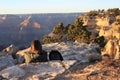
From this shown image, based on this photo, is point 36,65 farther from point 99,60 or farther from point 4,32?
point 4,32

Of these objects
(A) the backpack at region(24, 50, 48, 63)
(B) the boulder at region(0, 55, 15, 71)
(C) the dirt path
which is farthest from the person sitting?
(C) the dirt path

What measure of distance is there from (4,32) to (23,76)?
159 meters

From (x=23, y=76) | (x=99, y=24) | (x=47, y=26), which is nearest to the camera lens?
(x=23, y=76)

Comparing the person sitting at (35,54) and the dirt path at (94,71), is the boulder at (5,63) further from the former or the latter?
the dirt path at (94,71)

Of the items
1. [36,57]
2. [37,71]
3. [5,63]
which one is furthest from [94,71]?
[5,63]

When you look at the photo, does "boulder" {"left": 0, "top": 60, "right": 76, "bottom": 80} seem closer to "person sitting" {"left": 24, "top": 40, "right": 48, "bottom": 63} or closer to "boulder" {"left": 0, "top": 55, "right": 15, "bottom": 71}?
"person sitting" {"left": 24, "top": 40, "right": 48, "bottom": 63}

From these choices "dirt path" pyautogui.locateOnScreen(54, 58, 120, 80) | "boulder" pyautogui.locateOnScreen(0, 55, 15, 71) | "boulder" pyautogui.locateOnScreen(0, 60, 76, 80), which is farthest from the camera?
"boulder" pyautogui.locateOnScreen(0, 55, 15, 71)

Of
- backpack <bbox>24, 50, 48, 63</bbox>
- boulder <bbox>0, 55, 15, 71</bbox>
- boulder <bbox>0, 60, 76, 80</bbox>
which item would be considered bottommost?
boulder <bbox>0, 55, 15, 71</bbox>

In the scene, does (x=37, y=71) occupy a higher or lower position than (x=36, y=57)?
Result: lower

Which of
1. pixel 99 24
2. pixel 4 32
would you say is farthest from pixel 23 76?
pixel 4 32

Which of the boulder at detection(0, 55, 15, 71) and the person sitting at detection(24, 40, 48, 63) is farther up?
the person sitting at detection(24, 40, 48, 63)

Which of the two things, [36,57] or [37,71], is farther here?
[36,57]

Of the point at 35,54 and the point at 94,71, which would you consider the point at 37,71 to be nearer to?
the point at 35,54

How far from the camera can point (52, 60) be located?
36.0ft
